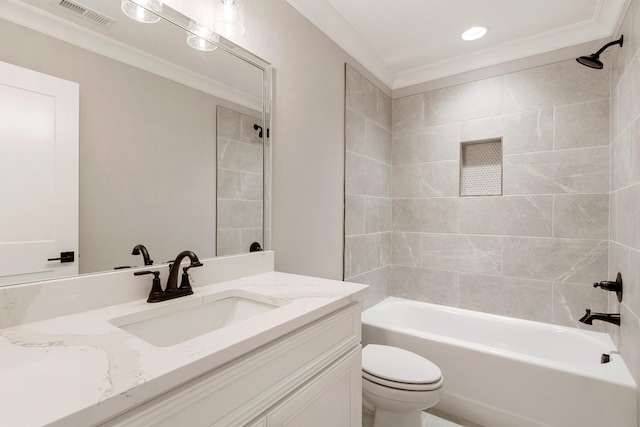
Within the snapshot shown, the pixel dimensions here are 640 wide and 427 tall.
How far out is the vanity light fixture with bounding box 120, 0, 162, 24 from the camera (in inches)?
41.8

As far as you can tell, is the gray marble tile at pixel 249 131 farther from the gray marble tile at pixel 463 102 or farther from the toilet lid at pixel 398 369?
the gray marble tile at pixel 463 102

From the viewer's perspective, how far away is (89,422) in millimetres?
445

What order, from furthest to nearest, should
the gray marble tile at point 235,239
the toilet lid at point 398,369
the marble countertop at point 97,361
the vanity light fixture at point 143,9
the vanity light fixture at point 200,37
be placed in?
the toilet lid at point 398,369
the gray marble tile at point 235,239
the vanity light fixture at point 200,37
the vanity light fixture at point 143,9
the marble countertop at point 97,361

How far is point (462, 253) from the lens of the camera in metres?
2.55

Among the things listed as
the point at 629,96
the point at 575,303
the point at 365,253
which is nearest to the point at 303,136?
the point at 365,253

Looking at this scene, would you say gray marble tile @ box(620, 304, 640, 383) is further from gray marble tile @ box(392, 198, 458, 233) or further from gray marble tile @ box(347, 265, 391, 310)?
gray marble tile @ box(347, 265, 391, 310)

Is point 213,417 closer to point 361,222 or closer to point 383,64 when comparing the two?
point 361,222

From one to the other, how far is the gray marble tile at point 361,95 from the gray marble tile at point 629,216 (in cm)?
165

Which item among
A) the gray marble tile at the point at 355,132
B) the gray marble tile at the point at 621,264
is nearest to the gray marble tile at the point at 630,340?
the gray marble tile at the point at 621,264

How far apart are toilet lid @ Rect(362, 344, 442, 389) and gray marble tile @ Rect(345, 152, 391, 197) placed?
3.61 feet

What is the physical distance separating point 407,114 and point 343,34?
1027 mm

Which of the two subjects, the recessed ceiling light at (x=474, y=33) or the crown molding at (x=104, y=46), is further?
the recessed ceiling light at (x=474, y=33)

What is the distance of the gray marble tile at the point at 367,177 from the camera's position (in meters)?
2.28

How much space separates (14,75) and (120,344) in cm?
78
